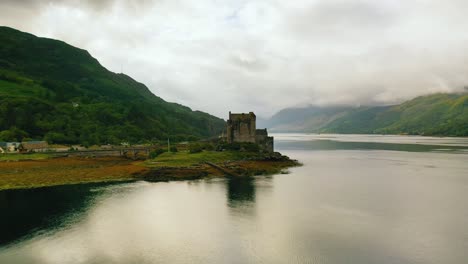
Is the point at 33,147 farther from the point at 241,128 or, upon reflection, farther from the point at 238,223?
the point at 238,223

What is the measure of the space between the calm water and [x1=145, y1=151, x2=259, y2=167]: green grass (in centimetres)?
2234

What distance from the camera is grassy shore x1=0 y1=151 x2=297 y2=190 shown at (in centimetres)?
9012

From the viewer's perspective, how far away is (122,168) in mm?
108062

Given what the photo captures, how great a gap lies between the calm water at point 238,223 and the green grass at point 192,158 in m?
22.3

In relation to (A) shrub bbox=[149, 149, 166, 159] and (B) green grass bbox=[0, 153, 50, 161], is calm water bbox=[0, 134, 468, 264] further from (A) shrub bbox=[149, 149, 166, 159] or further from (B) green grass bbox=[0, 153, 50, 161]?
(A) shrub bbox=[149, 149, 166, 159]

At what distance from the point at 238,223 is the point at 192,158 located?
6615cm

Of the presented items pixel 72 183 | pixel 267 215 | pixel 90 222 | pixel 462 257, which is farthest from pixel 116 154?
pixel 462 257

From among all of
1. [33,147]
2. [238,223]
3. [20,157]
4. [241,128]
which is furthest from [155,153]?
[238,223]

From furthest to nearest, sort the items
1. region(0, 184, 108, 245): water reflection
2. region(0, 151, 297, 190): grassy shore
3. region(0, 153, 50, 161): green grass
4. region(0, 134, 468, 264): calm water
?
region(0, 153, 50, 161): green grass, region(0, 151, 297, 190): grassy shore, region(0, 184, 108, 245): water reflection, region(0, 134, 468, 264): calm water

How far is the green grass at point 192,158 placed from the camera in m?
111

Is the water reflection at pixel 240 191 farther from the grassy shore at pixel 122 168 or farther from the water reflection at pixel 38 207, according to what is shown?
the water reflection at pixel 38 207

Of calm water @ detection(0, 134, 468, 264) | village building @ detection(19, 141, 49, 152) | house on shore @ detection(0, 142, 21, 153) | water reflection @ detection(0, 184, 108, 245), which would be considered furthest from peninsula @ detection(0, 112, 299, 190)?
calm water @ detection(0, 134, 468, 264)

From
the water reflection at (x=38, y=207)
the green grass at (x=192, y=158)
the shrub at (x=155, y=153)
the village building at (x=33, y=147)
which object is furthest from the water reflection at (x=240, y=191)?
the village building at (x=33, y=147)

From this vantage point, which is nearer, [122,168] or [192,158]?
[122,168]
